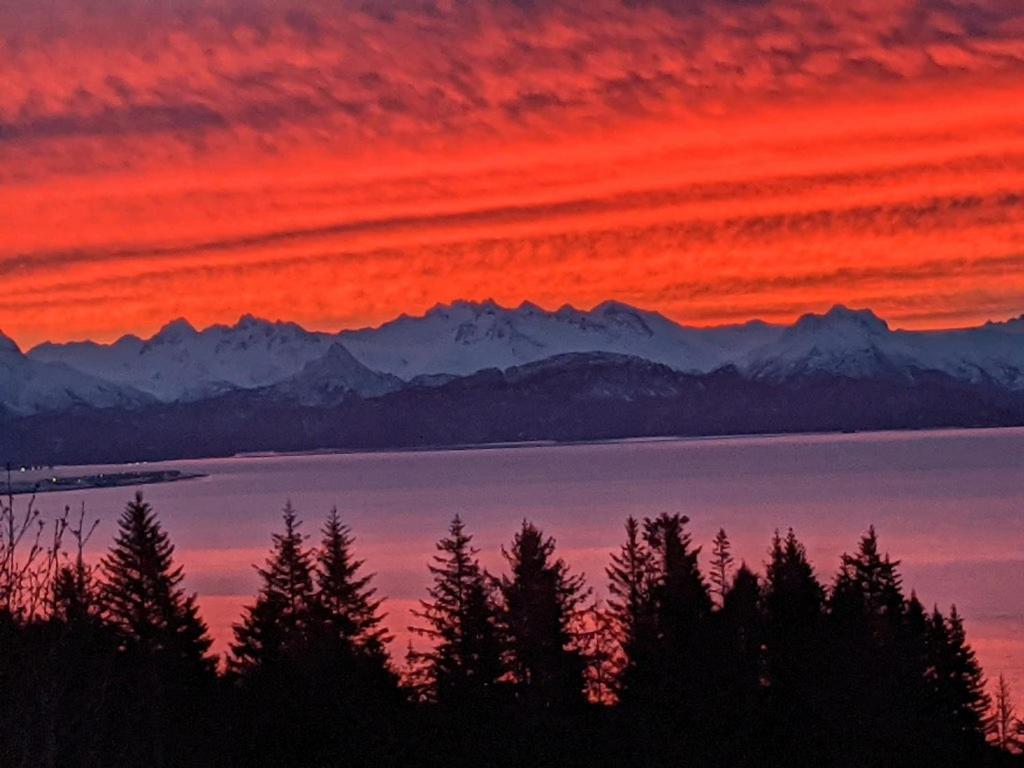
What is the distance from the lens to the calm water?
180ft

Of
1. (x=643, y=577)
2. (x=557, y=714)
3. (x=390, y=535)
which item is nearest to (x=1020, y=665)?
(x=643, y=577)

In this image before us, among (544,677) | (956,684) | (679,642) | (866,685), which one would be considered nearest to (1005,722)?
(956,684)

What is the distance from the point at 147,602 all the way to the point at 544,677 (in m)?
8.31

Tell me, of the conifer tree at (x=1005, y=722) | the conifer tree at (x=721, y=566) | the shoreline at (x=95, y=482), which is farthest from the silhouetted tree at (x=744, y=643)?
the shoreline at (x=95, y=482)

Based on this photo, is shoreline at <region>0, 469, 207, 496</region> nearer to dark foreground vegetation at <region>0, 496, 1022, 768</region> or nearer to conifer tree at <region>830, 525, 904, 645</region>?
dark foreground vegetation at <region>0, 496, 1022, 768</region>

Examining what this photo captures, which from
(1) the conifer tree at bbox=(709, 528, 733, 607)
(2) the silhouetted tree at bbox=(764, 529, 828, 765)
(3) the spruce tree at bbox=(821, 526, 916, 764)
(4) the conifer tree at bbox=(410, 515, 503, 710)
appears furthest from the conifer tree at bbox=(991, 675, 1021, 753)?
(4) the conifer tree at bbox=(410, 515, 503, 710)

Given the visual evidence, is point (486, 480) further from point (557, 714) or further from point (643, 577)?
point (557, 714)

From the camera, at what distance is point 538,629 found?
24797 millimetres

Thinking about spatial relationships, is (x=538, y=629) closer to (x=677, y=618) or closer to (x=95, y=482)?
(x=677, y=618)

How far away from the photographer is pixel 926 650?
26531 millimetres

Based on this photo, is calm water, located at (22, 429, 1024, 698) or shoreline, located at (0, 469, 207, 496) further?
shoreline, located at (0, 469, 207, 496)

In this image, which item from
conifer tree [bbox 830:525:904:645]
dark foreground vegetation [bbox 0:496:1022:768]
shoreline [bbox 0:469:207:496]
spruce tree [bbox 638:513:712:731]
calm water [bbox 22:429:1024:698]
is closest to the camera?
dark foreground vegetation [bbox 0:496:1022:768]

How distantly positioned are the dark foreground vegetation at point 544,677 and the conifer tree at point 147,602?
1.8 inches

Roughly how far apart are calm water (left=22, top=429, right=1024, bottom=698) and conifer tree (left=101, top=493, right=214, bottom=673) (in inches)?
675
